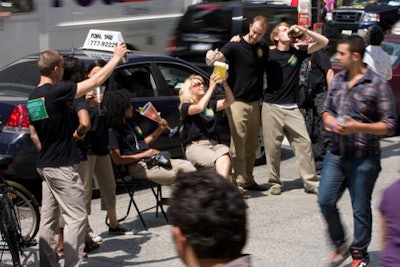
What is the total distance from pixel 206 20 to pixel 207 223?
479 inches

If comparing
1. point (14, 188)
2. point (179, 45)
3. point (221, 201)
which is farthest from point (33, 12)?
point (221, 201)

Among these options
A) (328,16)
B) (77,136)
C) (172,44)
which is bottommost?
(328,16)

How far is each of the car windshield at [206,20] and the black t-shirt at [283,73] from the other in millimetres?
5431

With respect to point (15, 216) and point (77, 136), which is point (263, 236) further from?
point (15, 216)

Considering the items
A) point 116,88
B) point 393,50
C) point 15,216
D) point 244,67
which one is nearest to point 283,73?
point 244,67

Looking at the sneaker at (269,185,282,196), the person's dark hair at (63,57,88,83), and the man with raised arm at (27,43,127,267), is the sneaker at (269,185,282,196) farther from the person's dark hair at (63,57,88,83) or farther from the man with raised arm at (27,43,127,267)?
the man with raised arm at (27,43,127,267)

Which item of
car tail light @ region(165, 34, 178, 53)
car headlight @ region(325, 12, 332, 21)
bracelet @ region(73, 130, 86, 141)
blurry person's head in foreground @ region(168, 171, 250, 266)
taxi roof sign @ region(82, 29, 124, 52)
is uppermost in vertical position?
blurry person's head in foreground @ region(168, 171, 250, 266)

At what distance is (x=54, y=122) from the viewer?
574 cm

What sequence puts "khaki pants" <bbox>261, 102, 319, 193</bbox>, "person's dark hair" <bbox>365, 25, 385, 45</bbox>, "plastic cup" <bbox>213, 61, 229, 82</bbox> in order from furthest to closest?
"person's dark hair" <bbox>365, 25, 385, 45</bbox>, "khaki pants" <bbox>261, 102, 319, 193</bbox>, "plastic cup" <bbox>213, 61, 229, 82</bbox>

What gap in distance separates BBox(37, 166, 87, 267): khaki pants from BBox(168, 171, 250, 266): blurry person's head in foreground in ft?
10.1

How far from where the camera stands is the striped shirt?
19.2ft

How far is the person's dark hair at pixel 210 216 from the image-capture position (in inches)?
109

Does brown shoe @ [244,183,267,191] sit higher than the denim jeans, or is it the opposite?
the denim jeans

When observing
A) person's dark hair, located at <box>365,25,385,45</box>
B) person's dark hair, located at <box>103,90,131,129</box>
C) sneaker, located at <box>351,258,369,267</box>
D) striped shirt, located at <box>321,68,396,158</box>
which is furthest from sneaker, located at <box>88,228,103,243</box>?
person's dark hair, located at <box>365,25,385,45</box>
